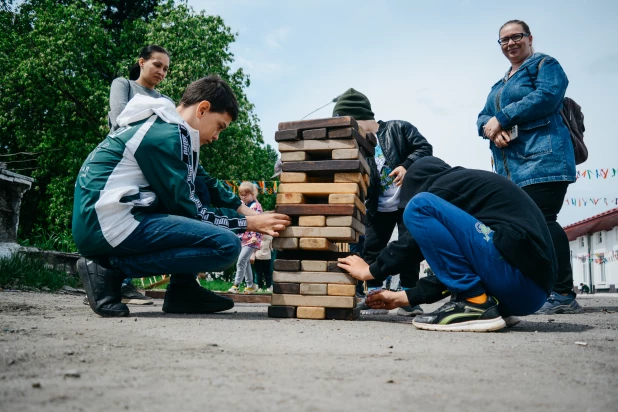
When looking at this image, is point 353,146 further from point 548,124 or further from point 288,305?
point 548,124

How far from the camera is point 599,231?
31938mm

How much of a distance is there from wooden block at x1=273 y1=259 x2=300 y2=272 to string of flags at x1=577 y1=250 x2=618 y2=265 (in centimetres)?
2966

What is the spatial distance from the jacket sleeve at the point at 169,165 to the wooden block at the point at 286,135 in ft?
2.54

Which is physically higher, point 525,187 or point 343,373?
point 525,187

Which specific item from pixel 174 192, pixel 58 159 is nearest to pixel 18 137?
pixel 58 159

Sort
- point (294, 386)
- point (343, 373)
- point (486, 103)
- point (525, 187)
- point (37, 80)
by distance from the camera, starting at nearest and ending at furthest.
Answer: point (294, 386) < point (343, 373) < point (525, 187) < point (486, 103) < point (37, 80)

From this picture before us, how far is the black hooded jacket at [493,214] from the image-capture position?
3082 millimetres

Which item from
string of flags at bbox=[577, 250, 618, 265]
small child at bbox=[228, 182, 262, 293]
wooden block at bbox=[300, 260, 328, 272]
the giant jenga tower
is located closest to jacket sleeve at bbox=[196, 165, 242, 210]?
the giant jenga tower

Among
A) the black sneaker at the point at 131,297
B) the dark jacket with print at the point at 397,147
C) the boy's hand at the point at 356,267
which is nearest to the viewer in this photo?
the boy's hand at the point at 356,267

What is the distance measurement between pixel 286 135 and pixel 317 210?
2.13ft

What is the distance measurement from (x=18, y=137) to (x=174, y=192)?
21173 millimetres

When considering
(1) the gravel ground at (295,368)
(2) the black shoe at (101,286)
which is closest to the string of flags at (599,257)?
(1) the gravel ground at (295,368)

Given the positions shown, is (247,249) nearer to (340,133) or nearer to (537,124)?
(340,133)

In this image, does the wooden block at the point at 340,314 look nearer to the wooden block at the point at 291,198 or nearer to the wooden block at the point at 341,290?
the wooden block at the point at 341,290
